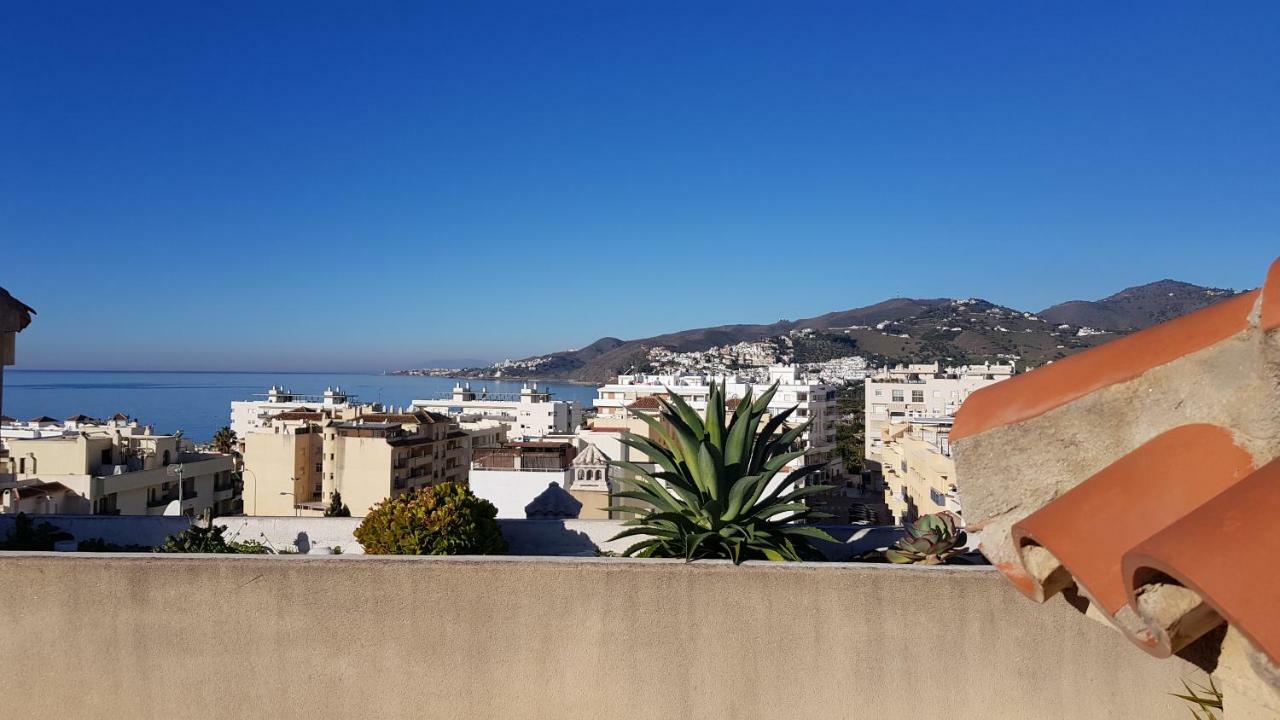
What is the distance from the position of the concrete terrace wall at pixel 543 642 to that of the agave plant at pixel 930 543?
47 cm

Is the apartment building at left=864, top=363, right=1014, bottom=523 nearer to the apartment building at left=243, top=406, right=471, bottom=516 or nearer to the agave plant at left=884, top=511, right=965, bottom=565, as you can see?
the agave plant at left=884, top=511, right=965, bottom=565

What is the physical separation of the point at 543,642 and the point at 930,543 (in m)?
2.29

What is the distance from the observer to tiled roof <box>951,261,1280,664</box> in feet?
3.68

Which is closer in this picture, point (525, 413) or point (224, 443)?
point (224, 443)

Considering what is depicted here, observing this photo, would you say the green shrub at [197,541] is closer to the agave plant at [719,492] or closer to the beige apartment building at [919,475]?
the agave plant at [719,492]

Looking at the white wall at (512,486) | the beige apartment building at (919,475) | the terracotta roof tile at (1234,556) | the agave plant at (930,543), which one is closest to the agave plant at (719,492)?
the agave plant at (930,543)

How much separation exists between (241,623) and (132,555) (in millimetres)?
741

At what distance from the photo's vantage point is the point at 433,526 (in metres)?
5.27

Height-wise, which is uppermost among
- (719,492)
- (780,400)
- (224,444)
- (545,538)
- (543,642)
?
(719,492)

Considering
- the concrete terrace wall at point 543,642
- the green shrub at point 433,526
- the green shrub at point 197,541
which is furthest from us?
the green shrub at point 197,541

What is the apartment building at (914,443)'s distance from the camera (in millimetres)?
20581

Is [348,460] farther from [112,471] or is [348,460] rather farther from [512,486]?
[512,486]

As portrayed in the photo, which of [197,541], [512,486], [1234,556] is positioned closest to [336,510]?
[512,486]

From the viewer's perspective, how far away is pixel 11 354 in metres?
5.66
